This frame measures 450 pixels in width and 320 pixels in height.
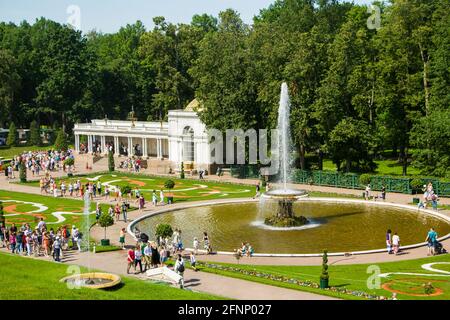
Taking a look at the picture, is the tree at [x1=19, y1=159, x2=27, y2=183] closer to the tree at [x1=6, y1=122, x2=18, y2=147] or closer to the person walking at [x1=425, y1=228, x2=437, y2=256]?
the tree at [x1=6, y1=122, x2=18, y2=147]

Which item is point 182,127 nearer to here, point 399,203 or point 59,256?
point 399,203

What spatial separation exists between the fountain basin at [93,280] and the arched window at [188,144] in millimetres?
55151

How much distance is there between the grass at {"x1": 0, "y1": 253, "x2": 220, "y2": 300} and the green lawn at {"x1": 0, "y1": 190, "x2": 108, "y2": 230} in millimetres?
16195

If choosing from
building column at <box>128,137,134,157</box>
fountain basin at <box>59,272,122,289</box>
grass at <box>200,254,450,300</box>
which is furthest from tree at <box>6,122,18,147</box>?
fountain basin at <box>59,272,122,289</box>

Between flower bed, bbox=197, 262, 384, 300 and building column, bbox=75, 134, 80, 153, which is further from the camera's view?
→ building column, bbox=75, 134, 80, 153

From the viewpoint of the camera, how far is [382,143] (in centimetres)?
8238

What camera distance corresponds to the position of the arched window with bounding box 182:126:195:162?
89625mm

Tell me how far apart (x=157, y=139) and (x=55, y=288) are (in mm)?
70391

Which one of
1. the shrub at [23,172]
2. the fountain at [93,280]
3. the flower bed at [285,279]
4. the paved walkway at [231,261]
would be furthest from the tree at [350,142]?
the fountain at [93,280]

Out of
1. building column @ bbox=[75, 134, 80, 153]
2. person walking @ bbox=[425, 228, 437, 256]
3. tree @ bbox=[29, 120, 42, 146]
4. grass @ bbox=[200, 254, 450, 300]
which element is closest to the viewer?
grass @ bbox=[200, 254, 450, 300]

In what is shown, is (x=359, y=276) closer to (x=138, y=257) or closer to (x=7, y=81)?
(x=138, y=257)

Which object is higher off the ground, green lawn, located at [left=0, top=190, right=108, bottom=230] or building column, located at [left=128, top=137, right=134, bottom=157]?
building column, located at [left=128, top=137, right=134, bottom=157]
